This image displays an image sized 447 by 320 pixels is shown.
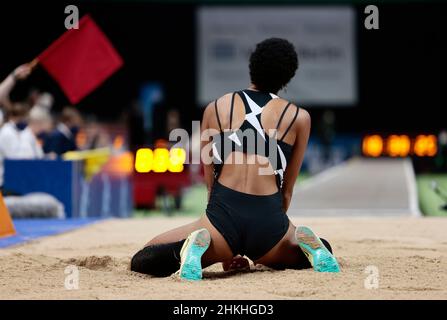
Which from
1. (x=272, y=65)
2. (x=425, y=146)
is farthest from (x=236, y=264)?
(x=425, y=146)

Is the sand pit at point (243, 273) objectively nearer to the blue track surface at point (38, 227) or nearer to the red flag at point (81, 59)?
the blue track surface at point (38, 227)

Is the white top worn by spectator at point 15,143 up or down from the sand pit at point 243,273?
up

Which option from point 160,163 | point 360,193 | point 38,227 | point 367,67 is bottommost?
point 360,193

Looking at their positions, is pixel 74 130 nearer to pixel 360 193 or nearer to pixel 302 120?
pixel 360 193

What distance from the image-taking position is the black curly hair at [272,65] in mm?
5496

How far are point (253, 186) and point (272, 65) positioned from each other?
73 centimetres

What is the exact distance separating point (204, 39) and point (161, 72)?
4304 millimetres

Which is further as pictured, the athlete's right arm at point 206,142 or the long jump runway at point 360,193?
the long jump runway at point 360,193

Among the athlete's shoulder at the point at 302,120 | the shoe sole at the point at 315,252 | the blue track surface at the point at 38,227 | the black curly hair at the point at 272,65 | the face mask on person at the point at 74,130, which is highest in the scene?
the black curly hair at the point at 272,65

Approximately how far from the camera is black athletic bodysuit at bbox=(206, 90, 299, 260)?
5.34 metres

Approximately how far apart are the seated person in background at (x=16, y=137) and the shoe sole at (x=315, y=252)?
623 cm

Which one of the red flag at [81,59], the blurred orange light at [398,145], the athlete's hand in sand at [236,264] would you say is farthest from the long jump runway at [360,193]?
the athlete's hand in sand at [236,264]

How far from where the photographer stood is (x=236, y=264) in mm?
5746
